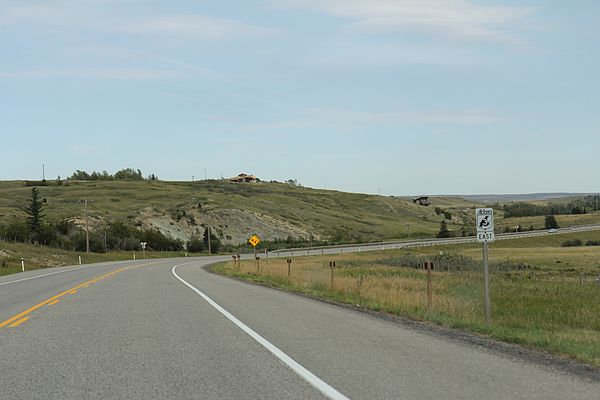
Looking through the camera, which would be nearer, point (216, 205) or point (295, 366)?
point (295, 366)

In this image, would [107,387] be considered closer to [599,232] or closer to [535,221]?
[599,232]

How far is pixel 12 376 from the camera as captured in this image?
7.93m

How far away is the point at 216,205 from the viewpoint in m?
136

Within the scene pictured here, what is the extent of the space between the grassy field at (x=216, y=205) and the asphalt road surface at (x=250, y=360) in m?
105

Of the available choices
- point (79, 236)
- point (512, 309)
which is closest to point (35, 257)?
point (79, 236)

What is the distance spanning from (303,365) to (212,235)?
111 meters

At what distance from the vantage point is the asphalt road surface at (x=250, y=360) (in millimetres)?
7012

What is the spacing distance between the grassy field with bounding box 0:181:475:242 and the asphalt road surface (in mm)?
104921

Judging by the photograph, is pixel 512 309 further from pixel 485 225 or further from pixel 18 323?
pixel 18 323

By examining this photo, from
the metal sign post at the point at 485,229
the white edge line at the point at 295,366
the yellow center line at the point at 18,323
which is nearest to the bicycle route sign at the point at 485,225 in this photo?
the metal sign post at the point at 485,229

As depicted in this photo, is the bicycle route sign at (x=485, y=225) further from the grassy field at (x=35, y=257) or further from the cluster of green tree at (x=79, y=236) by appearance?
the cluster of green tree at (x=79, y=236)

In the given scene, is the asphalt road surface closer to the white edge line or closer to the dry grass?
the white edge line

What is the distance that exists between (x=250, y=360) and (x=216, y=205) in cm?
12798

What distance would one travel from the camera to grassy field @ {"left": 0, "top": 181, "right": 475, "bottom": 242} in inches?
5064
